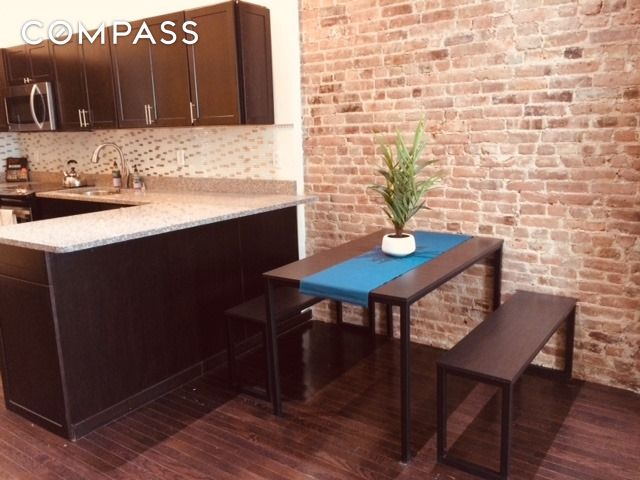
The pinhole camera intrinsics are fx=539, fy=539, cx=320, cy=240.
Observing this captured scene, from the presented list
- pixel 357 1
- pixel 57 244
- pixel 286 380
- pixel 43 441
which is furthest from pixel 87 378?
pixel 357 1

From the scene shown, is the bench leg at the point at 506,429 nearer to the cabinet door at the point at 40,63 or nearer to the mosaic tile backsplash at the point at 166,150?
the mosaic tile backsplash at the point at 166,150

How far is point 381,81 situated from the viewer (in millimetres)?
3359

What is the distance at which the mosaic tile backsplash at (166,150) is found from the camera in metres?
3.99

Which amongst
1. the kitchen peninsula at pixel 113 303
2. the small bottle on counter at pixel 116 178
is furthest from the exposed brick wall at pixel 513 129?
the small bottle on counter at pixel 116 178

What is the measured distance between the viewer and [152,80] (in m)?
3.91

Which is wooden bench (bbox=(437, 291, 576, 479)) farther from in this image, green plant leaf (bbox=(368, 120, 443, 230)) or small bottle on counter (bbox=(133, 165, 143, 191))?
small bottle on counter (bbox=(133, 165, 143, 191))

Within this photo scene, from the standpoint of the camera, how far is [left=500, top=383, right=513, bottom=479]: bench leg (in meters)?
2.07

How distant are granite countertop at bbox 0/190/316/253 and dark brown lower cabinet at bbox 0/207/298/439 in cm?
8

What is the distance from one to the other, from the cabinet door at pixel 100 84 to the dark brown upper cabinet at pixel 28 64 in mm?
545

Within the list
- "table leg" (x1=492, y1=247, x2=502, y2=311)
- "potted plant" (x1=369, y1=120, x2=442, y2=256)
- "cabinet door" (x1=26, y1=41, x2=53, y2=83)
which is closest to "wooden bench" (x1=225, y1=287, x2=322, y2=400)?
"potted plant" (x1=369, y1=120, x2=442, y2=256)

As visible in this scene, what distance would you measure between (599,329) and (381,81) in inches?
75.1

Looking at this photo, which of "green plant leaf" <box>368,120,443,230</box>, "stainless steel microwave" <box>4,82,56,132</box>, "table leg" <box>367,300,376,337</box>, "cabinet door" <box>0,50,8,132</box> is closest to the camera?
"green plant leaf" <box>368,120,443,230</box>

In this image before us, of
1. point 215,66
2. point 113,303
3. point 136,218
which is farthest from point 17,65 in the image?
point 113,303

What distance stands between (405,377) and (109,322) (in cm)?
147
